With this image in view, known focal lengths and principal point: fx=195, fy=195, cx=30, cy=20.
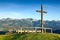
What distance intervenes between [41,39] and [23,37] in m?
2.52

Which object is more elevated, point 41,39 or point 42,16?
point 42,16

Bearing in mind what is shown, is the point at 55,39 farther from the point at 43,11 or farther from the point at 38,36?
the point at 43,11

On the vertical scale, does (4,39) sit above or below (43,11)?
below

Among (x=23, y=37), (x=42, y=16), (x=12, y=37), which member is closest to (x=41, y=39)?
(x=23, y=37)

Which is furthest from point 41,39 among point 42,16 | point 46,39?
point 42,16

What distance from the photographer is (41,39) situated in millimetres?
26406

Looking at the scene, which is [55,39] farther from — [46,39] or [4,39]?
[4,39]

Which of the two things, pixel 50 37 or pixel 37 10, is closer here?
pixel 50 37

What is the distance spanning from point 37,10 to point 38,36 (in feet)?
26.0

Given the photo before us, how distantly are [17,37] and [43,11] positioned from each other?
8764mm

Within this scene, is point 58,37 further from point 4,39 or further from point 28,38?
point 4,39

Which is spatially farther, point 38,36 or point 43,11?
point 43,11

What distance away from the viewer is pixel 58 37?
2741 centimetres

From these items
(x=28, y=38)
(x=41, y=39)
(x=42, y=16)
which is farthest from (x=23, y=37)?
(x=42, y=16)
